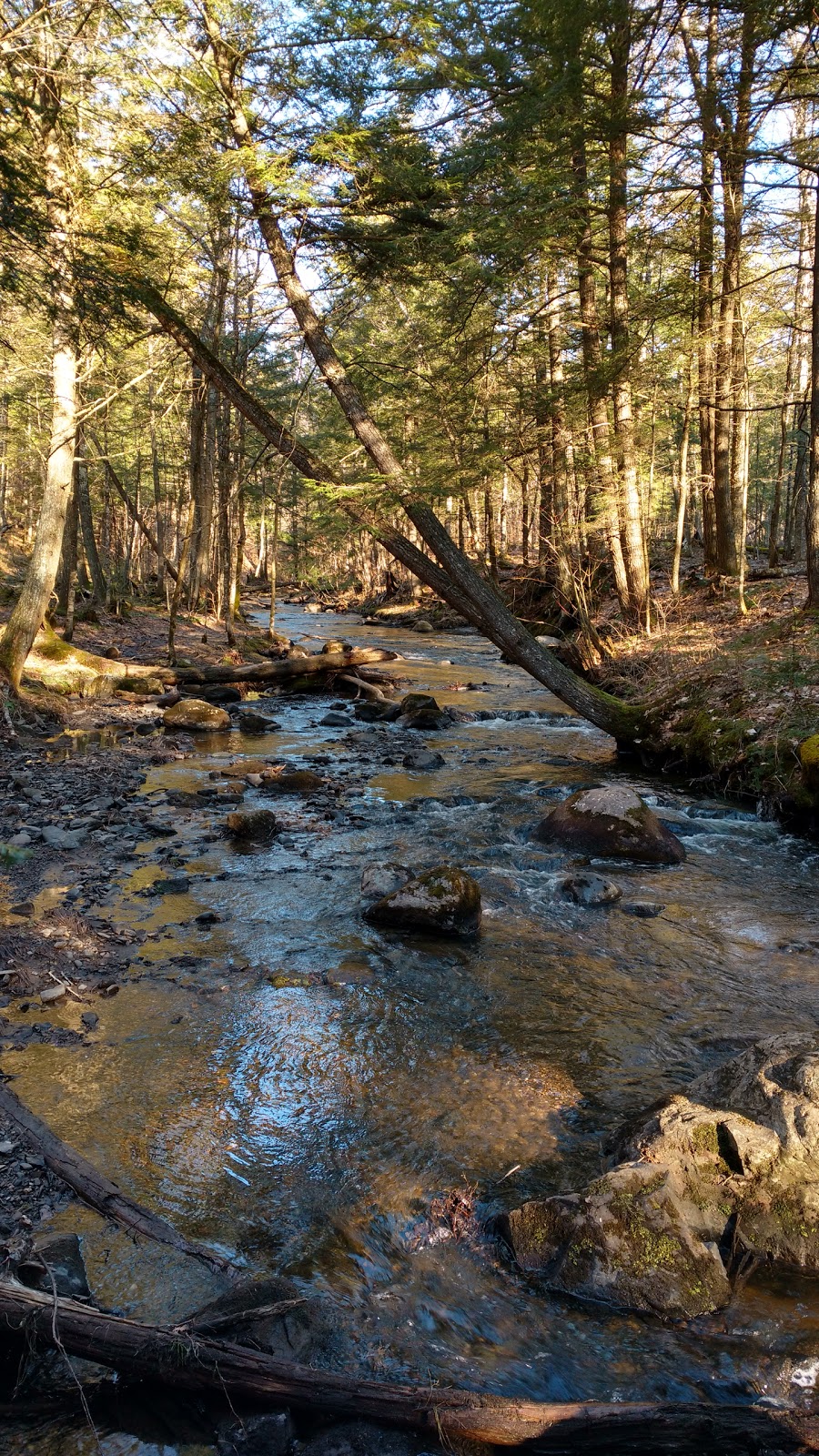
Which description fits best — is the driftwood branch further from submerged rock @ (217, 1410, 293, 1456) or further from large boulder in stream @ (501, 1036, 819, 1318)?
submerged rock @ (217, 1410, 293, 1456)

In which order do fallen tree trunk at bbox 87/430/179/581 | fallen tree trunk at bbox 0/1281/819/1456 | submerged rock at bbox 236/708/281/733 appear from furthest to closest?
fallen tree trunk at bbox 87/430/179/581, submerged rock at bbox 236/708/281/733, fallen tree trunk at bbox 0/1281/819/1456

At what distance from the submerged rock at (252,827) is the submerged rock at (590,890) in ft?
11.3

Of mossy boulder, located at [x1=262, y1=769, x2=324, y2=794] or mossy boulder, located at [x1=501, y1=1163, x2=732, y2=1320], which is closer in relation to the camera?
mossy boulder, located at [x1=501, y1=1163, x2=732, y2=1320]

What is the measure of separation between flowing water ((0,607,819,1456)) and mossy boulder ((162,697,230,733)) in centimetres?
546

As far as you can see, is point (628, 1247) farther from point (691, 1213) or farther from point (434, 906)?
point (434, 906)

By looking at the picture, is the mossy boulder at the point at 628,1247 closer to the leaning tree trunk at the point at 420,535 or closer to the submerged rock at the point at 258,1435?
the submerged rock at the point at 258,1435

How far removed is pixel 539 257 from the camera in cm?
1246

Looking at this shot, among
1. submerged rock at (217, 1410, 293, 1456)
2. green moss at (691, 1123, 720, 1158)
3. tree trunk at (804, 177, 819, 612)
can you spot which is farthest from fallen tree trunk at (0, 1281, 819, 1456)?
tree trunk at (804, 177, 819, 612)

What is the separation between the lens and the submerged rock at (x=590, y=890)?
24.9ft

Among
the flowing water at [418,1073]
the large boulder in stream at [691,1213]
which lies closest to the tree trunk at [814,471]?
the flowing water at [418,1073]

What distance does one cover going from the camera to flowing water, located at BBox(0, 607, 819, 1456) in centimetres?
308

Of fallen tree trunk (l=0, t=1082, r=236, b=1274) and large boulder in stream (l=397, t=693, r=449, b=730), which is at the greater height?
large boulder in stream (l=397, t=693, r=449, b=730)

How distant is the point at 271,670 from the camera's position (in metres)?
18.3

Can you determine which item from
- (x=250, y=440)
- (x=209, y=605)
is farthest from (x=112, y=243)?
(x=209, y=605)
